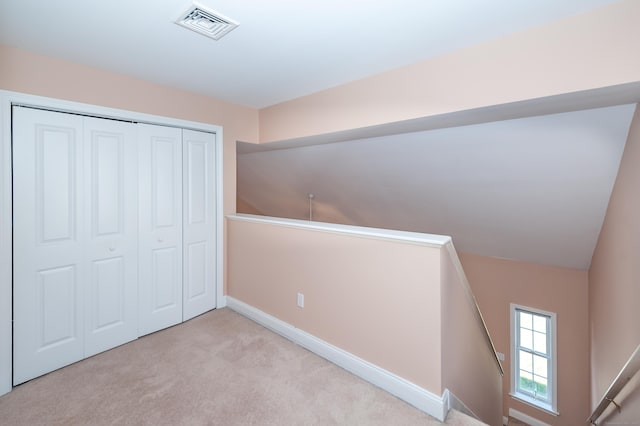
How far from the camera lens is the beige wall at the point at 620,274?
2115 millimetres

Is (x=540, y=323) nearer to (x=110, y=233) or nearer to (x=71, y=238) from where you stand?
(x=110, y=233)

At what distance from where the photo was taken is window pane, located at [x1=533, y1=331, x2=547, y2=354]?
15.1 feet

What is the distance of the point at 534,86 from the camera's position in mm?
1810

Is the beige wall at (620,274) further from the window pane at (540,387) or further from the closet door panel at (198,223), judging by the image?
the closet door panel at (198,223)

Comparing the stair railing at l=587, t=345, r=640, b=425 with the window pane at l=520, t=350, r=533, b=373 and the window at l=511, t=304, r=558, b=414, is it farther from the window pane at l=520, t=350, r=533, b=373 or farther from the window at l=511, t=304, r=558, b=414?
the window pane at l=520, t=350, r=533, b=373

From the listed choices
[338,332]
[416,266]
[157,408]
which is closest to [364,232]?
[416,266]

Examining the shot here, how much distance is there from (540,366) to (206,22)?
595cm

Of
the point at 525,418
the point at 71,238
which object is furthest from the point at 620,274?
the point at 71,238

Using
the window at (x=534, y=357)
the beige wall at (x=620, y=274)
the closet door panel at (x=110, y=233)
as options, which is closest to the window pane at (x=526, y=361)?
the window at (x=534, y=357)

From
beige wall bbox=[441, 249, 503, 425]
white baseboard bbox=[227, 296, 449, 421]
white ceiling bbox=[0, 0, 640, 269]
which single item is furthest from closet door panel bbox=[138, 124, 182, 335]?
beige wall bbox=[441, 249, 503, 425]

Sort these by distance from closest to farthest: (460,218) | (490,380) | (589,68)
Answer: (589,68) → (490,380) → (460,218)

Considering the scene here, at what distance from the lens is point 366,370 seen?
2189 millimetres

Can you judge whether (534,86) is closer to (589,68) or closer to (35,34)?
(589,68)

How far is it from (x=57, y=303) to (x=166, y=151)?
1490 millimetres
